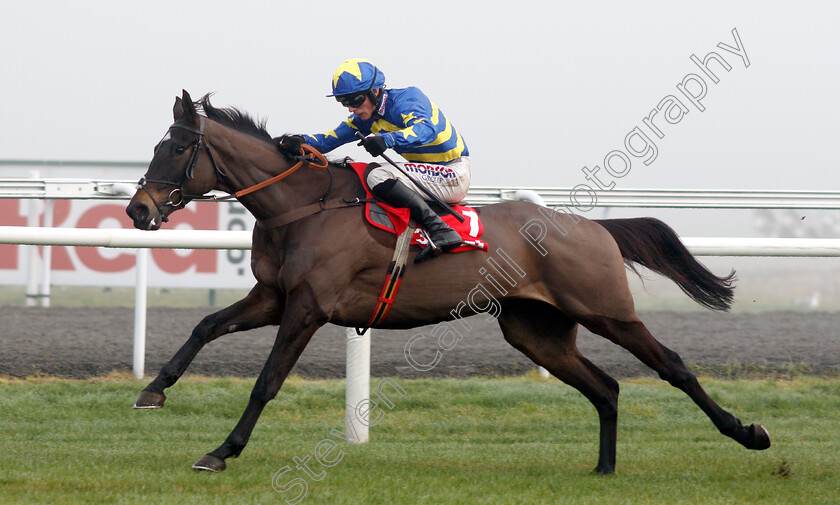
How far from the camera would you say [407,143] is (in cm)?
401

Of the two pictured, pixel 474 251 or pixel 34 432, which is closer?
pixel 474 251

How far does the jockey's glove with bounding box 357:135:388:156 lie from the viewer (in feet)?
13.0

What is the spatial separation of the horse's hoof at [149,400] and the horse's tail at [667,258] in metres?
2.30

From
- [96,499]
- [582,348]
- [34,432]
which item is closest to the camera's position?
[96,499]

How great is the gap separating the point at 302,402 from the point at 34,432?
1.51 m

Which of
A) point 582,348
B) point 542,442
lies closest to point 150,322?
point 582,348

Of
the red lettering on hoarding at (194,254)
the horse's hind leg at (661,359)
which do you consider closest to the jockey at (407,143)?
the horse's hind leg at (661,359)

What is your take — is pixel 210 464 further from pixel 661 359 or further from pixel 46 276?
pixel 46 276

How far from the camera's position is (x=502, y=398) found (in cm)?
553

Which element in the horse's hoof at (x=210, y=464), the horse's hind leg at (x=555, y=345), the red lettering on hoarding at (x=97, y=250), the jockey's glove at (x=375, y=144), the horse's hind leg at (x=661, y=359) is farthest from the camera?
the red lettering on hoarding at (x=97, y=250)

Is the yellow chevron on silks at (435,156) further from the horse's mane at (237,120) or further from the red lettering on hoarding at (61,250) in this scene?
the red lettering on hoarding at (61,250)

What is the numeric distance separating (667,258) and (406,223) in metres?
1.49

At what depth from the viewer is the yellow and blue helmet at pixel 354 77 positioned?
4073 millimetres

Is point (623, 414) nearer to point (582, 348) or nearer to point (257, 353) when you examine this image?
point (582, 348)
